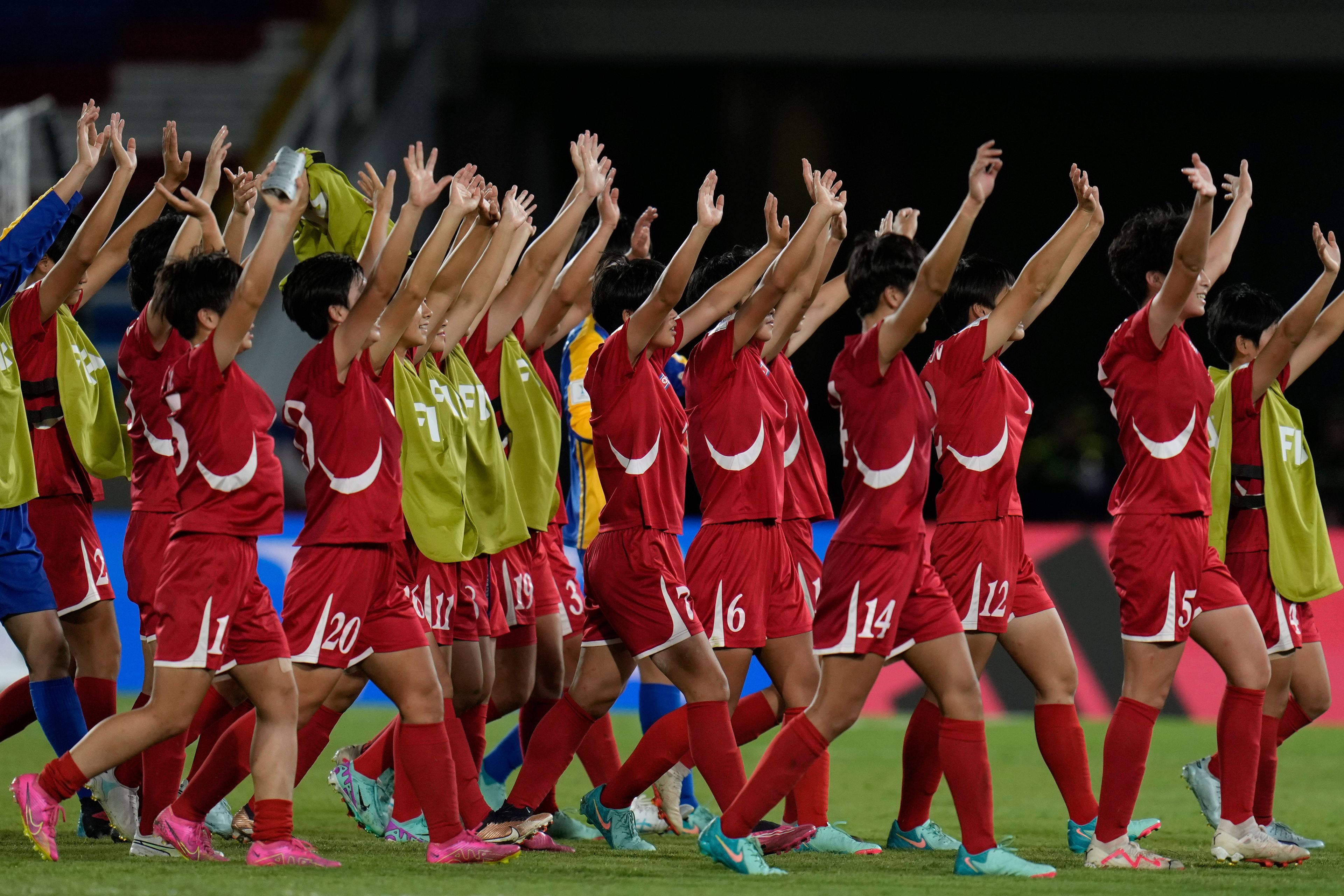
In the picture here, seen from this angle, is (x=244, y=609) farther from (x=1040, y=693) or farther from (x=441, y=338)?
(x=1040, y=693)

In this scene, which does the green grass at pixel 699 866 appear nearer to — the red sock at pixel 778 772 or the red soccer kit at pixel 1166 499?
the red sock at pixel 778 772

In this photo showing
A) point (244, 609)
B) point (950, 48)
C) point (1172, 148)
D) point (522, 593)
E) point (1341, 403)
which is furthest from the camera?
point (1172, 148)

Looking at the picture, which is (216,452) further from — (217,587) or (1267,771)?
(1267,771)

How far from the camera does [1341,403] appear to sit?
60.0 feet

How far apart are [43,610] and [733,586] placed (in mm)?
2538

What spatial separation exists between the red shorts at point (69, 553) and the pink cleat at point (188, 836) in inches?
43.3

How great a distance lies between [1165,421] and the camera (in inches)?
244

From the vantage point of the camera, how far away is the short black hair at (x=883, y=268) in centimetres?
590

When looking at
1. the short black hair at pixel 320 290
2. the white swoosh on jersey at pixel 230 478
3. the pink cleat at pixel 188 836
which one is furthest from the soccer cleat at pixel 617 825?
the short black hair at pixel 320 290

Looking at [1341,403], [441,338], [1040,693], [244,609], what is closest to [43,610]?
[244,609]

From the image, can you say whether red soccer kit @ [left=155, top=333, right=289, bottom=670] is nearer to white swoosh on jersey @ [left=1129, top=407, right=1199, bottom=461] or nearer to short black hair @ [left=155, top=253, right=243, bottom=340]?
short black hair @ [left=155, top=253, right=243, bottom=340]

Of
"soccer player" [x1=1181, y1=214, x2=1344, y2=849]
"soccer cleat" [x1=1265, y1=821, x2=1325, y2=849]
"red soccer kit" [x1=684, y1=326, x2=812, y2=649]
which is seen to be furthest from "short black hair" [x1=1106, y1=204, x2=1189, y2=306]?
"soccer cleat" [x1=1265, y1=821, x2=1325, y2=849]

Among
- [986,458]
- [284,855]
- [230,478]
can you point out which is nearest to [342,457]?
[230,478]

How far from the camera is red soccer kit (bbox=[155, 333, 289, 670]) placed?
17.9ft
